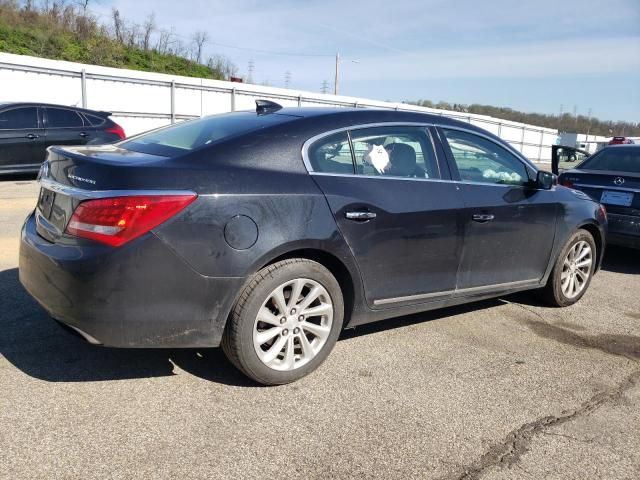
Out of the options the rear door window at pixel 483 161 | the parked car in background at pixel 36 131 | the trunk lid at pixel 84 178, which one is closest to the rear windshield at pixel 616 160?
the rear door window at pixel 483 161

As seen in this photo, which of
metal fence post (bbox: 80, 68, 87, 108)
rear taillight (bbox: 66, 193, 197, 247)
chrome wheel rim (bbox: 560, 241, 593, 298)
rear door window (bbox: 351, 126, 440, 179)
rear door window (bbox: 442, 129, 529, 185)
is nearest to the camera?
rear taillight (bbox: 66, 193, 197, 247)

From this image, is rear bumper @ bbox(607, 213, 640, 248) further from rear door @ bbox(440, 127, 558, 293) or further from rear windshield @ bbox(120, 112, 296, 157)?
rear windshield @ bbox(120, 112, 296, 157)

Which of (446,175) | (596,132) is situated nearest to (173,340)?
(446,175)

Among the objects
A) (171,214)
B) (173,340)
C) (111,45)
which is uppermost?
(111,45)

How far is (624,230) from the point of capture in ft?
22.1

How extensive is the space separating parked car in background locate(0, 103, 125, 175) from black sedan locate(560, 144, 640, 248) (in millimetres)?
9221

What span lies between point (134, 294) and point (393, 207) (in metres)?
1.68

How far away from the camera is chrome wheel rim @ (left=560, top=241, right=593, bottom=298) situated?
5.24 m

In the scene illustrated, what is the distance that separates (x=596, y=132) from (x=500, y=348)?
11697cm

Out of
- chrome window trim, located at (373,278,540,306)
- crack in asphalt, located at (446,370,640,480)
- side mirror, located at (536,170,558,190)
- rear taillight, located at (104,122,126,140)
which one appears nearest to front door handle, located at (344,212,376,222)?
chrome window trim, located at (373,278,540,306)

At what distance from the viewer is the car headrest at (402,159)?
3934 mm

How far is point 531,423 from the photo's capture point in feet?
10.3

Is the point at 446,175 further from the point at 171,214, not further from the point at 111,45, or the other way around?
the point at 111,45

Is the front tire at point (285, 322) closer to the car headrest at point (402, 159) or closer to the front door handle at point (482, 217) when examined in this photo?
the car headrest at point (402, 159)
